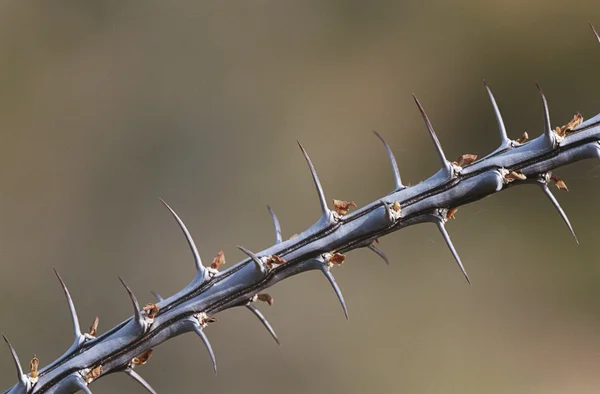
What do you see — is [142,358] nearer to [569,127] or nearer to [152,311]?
[152,311]

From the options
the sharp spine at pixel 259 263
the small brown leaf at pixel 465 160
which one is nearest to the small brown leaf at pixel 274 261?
the sharp spine at pixel 259 263

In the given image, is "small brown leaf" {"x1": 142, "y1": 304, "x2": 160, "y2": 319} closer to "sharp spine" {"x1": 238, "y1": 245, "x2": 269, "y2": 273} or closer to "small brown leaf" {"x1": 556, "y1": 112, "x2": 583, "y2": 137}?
"sharp spine" {"x1": 238, "y1": 245, "x2": 269, "y2": 273}

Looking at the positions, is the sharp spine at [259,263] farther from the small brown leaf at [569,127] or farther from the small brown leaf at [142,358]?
the small brown leaf at [569,127]

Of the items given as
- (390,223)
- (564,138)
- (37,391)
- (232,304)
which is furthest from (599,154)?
(37,391)

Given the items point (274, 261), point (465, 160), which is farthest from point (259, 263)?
point (465, 160)

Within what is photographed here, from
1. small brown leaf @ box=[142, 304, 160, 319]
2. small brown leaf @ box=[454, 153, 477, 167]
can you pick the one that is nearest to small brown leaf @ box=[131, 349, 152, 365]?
small brown leaf @ box=[142, 304, 160, 319]

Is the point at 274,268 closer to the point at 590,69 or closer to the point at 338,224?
the point at 338,224

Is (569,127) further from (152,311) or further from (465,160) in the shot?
(152,311)

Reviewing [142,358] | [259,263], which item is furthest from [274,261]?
[142,358]

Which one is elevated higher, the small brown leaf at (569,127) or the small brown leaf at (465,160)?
the small brown leaf at (465,160)
